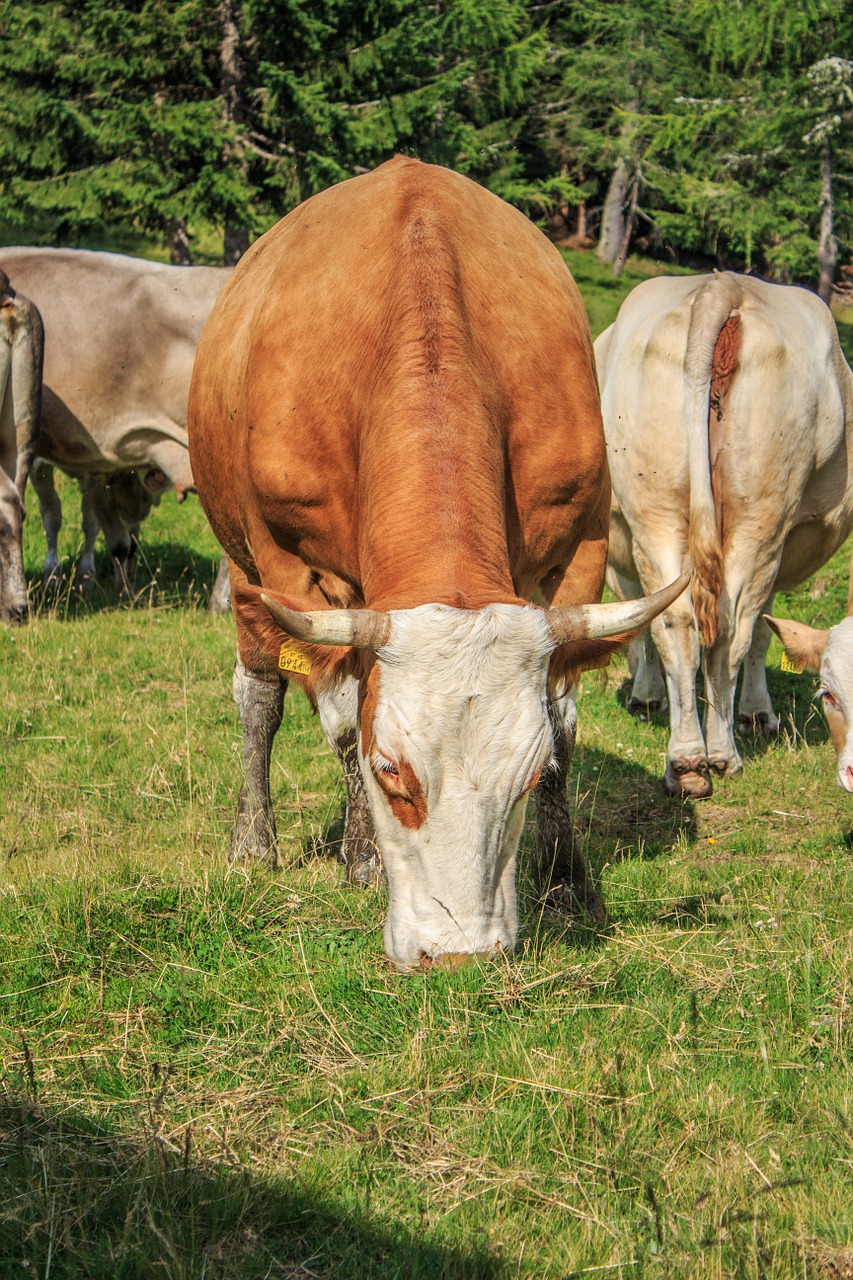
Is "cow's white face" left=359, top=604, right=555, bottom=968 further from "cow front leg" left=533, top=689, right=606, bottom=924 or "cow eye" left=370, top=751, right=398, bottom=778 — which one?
"cow front leg" left=533, top=689, right=606, bottom=924

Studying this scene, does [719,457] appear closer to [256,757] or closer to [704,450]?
[704,450]

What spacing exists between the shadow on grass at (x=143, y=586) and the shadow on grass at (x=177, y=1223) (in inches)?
284

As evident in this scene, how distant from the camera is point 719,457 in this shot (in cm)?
652

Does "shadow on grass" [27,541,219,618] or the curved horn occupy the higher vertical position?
the curved horn

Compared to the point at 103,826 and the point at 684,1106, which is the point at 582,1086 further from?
the point at 103,826

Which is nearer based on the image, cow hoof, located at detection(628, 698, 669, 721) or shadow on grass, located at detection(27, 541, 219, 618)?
cow hoof, located at detection(628, 698, 669, 721)

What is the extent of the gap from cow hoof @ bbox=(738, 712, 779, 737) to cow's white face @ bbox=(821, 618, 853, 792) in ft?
7.21

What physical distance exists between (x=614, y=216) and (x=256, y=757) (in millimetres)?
31461

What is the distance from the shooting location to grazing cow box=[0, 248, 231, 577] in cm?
1077

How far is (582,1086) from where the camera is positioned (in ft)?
11.2

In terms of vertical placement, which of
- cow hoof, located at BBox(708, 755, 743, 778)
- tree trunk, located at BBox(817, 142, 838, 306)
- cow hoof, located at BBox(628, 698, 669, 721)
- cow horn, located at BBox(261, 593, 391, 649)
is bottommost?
tree trunk, located at BBox(817, 142, 838, 306)

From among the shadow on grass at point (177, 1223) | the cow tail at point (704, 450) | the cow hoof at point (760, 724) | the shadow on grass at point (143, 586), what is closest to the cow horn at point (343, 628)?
the shadow on grass at point (177, 1223)

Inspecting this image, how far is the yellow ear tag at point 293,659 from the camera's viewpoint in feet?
13.3

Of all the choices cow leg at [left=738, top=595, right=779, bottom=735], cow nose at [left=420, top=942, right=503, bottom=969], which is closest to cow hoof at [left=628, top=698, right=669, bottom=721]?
cow leg at [left=738, top=595, right=779, bottom=735]
